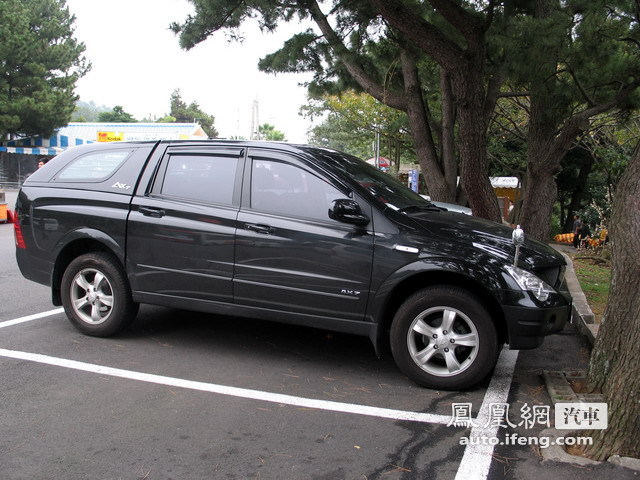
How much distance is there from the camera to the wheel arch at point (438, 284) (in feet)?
13.8

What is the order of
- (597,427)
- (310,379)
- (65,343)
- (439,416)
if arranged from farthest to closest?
(65,343) → (310,379) → (439,416) → (597,427)

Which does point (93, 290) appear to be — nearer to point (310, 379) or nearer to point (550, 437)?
point (310, 379)

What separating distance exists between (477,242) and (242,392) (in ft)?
6.76

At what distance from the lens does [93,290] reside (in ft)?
17.3

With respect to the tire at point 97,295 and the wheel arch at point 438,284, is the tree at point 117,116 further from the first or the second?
the wheel arch at point 438,284

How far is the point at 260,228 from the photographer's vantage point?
466 cm

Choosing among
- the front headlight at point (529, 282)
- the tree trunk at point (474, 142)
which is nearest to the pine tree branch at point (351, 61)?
the tree trunk at point (474, 142)

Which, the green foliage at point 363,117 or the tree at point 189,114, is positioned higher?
the tree at point 189,114

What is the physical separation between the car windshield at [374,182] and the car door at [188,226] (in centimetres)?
80

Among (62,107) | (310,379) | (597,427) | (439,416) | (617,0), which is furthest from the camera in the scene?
(62,107)

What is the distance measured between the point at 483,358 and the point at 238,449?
1856 mm

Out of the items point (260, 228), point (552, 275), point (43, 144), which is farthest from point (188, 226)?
point (43, 144)

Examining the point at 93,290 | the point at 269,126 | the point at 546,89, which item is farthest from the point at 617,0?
the point at 269,126

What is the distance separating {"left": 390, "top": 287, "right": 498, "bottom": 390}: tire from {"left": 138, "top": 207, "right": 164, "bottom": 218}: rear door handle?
2240 millimetres
